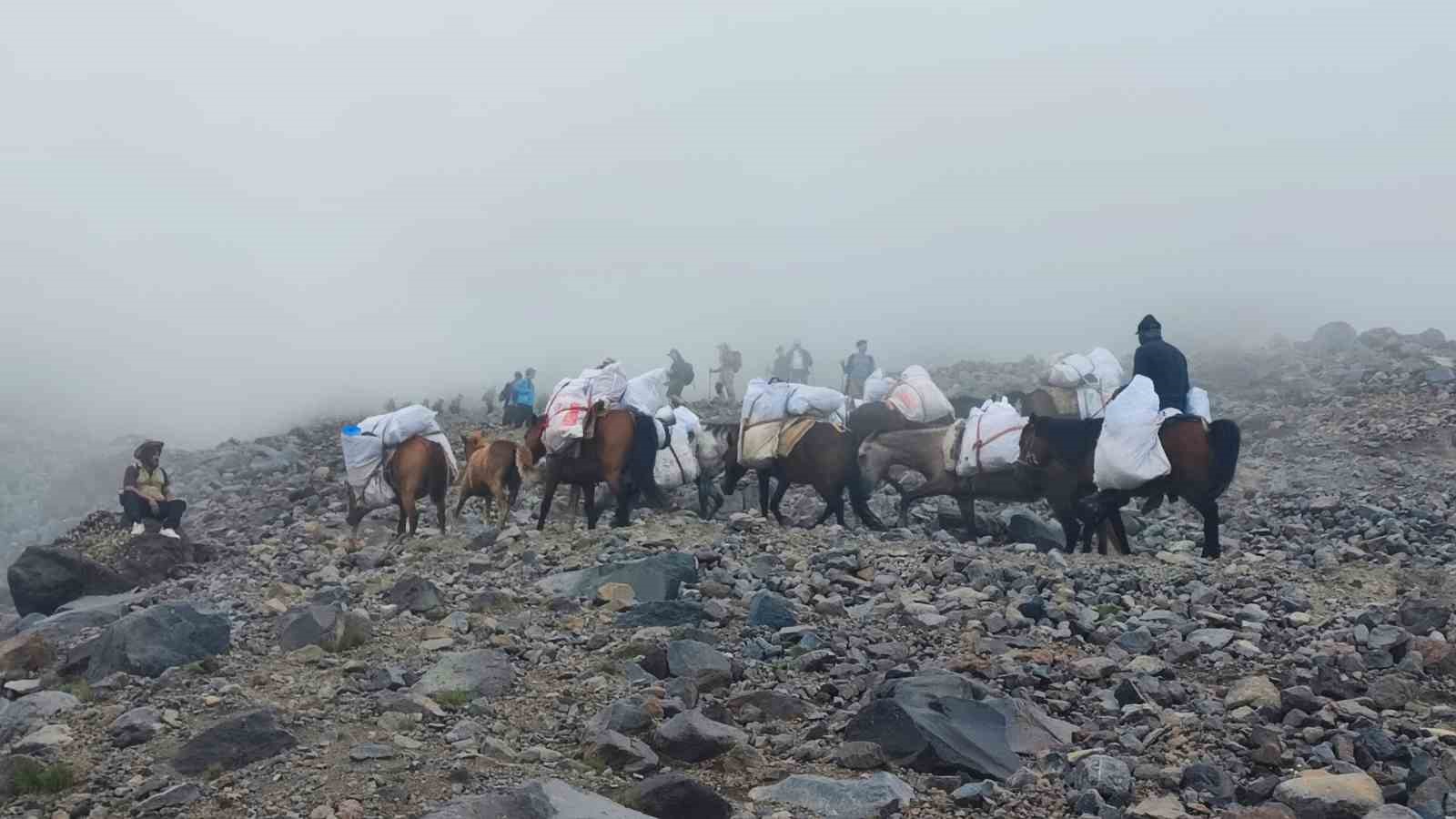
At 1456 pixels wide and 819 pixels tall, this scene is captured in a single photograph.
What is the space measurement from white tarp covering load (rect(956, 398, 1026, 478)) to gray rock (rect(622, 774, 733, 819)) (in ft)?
25.2

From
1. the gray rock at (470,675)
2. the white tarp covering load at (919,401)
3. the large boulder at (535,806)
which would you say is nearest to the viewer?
the large boulder at (535,806)

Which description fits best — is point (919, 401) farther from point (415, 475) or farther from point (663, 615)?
point (663, 615)

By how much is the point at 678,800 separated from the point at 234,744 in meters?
2.11

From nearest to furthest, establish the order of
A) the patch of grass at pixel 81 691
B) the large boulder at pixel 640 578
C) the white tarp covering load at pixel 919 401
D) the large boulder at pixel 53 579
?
1. the patch of grass at pixel 81 691
2. the large boulder at pixel 640 578
3. the large boulder at pixel 53 579
4. the white tarp covering load at pixel 919 401

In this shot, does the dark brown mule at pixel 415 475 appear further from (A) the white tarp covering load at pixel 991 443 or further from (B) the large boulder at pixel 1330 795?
(B) the large boulder at pixel 1330 795

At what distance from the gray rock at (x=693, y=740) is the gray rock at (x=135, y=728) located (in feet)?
7.97

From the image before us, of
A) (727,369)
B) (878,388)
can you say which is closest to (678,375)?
(727,369)

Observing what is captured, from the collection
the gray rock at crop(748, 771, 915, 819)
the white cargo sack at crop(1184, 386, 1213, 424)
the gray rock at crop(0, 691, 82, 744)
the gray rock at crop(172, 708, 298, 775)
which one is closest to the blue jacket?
the white cargo sack at crop(1184, 386, 1213, 424)

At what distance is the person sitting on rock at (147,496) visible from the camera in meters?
12.6

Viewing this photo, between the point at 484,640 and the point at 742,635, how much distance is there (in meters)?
1.51

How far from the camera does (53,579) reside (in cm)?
1165

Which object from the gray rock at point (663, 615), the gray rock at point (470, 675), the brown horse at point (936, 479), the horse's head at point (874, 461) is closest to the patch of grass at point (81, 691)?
the gray rock at point (470, 675)

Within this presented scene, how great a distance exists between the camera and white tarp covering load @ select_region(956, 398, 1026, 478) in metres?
12.0

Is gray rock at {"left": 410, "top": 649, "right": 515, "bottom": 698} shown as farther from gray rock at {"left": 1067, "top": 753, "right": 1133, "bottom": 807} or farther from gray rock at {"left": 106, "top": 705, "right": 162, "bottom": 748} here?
gray rock at {"left": 1067, "top": 753, "right": 1133, "bottom": 807}
